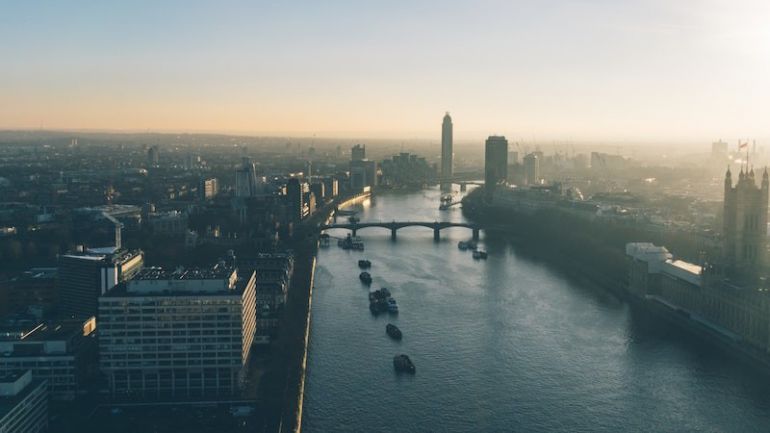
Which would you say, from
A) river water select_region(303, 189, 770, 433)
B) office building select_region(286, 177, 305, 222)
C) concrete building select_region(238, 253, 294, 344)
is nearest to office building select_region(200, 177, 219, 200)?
office building select_region(286, 177, 305, 222)

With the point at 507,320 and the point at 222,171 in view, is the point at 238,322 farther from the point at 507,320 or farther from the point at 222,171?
the point at 222,171

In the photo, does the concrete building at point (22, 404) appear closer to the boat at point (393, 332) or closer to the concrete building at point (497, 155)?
the boat at point (393, 332)

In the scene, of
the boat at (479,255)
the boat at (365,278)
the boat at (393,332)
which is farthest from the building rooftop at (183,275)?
the boat at (479,255)

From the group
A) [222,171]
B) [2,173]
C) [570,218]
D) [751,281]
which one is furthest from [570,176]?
[751,281]

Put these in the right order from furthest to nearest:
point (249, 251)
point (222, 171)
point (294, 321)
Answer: point (222, 171) → point (249, 251) → point (294, 321)

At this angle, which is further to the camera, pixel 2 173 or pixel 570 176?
pixel 570 176

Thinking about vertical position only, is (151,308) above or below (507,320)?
above

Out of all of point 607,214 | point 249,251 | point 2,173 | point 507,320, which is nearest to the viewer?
point 507,320

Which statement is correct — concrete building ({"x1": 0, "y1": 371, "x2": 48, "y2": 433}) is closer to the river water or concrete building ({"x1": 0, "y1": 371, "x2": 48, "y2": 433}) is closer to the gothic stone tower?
the river water
